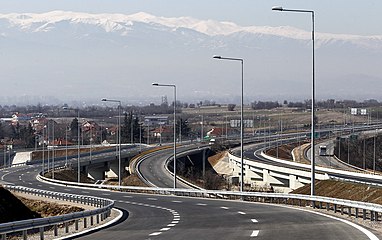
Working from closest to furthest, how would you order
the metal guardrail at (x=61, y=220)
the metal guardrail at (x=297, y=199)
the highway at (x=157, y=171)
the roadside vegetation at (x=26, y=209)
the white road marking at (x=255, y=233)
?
the metal guardrail at (x=61, y=220), the white road marking at (x=255, y=233), the metal guardrail at (x=297, y=199), the roadside vegetation at (x=26, y=209), the highway at (x=157, y=171)

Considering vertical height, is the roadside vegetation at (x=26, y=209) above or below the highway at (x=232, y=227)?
below

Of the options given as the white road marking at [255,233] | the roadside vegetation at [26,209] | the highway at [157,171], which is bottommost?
the highway at [157,171]

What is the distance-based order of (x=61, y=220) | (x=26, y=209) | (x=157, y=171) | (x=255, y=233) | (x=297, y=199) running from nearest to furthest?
1. (x=255, y=233)
2. (x=61, y=220)
3. (x=297, y=199)
4. (x=26, y=209)
5. (x=157, y=171)

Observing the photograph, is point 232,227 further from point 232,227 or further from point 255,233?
point 255,233

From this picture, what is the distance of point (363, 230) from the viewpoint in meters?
26.5

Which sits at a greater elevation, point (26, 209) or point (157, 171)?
point (26, 209)

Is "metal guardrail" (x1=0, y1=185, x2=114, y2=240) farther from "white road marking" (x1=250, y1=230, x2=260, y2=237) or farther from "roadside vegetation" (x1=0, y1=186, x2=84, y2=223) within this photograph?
"white road marking" (x1=250, y1=230, x2=260, y2=237)

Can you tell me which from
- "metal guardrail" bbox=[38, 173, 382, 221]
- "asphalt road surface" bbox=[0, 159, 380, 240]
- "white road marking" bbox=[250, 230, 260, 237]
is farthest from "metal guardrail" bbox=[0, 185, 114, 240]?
"metal guardrail" bbox=[38, 173, 382, 221]

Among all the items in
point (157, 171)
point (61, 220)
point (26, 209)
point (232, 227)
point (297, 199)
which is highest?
point (61, 220)

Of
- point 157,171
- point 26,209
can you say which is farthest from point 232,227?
point 157,171

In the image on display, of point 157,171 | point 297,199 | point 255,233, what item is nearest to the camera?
point 255,233

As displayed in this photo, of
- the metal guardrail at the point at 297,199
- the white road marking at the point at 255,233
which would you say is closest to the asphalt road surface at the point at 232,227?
the white road marking at the point at 255,233

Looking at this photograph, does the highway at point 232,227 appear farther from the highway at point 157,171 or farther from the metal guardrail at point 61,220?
the highway at point 157,171

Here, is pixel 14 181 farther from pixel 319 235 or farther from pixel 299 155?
pixel 319 235
